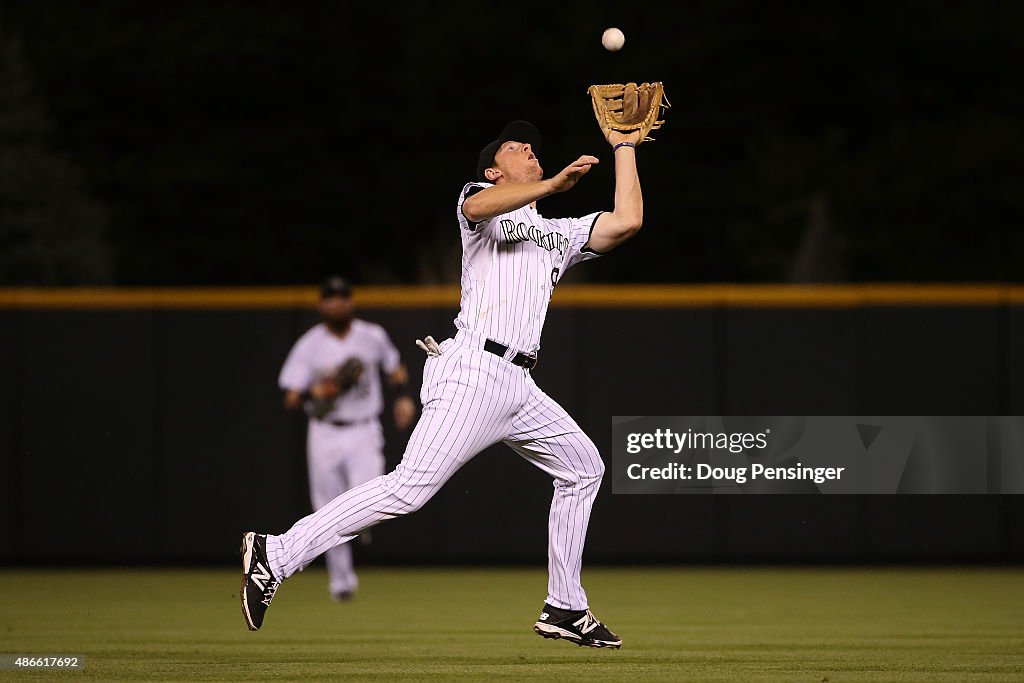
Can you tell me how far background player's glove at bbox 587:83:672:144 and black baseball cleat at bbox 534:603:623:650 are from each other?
6.34ft

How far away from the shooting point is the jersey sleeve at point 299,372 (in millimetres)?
10867

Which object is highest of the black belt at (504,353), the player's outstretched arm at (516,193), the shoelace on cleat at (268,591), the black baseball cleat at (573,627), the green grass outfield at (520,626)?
the player's outstretched arm at (516,193)

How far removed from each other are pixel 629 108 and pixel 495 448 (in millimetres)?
5883

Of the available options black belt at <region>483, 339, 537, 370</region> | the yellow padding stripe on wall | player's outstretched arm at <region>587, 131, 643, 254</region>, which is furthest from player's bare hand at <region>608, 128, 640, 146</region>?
the yellow padding stripe on wall

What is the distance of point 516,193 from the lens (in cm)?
639

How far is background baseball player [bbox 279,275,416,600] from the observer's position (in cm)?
1070

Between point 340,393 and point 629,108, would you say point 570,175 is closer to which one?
point 629,108

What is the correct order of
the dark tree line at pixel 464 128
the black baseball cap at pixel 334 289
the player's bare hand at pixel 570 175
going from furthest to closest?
1. the dark tree line at pixel 464 128
2. the black baseball cap at pixel 334 289
3. the player's bare hand at pixel 570 175

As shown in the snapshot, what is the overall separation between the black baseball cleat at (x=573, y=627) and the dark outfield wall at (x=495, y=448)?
5.49 metres

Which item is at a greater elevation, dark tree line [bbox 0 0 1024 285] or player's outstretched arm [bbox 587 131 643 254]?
dark tree line [bbox 0 0 1024 285]

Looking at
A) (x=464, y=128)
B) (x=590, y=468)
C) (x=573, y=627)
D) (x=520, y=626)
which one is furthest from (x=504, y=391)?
(x=464, y=128)

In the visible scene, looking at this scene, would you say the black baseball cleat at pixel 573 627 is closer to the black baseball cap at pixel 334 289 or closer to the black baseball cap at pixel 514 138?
the black baseball cap at pixel 514 138

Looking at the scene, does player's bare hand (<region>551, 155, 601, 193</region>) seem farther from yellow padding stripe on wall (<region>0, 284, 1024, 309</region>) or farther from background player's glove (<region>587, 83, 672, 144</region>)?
yellow padding stripe on wall (<region>0, 284, 1024, 309</region>)

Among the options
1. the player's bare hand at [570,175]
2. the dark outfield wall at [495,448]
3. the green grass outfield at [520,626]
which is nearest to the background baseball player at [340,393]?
the green grass outfield at [520,626]
